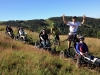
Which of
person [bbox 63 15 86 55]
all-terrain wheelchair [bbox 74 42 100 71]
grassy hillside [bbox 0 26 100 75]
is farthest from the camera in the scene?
person [bbox 63 15 86 55]

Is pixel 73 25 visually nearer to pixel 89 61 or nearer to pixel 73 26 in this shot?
pixel 73 26

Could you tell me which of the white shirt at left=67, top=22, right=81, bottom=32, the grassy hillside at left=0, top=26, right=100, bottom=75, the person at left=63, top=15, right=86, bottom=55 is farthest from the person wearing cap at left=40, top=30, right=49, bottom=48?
the grassy hillside at left=0, top=26, right=100, bottom=75

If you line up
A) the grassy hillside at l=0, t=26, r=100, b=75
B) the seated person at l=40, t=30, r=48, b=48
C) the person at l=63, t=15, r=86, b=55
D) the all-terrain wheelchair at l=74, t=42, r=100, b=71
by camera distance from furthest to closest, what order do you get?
the seated person at l=40, t=30, r=48, b=48 → the person at l=63, t=15, r=86, b=55 → the all-terrain wheelchair at l=74, t=42, r=100, b=71 → the grassy hillside at l=0, t=26, r=100, b=75

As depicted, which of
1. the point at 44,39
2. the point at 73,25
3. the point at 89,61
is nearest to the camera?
the point at 89,61

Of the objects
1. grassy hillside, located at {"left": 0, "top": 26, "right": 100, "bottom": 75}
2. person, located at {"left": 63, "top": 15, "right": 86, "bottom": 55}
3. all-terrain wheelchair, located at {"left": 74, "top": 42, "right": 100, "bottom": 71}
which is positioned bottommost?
all-terrain wheelchair, located at {"left": 74, "top": 42, "right": 100, "bottom": 71}

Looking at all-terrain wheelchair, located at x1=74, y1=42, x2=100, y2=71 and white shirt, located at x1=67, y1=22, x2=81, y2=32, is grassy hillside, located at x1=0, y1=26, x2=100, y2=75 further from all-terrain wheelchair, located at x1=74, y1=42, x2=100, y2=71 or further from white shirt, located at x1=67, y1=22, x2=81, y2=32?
white shirt, located at x1=67, y1=22, x2=81, y2=32

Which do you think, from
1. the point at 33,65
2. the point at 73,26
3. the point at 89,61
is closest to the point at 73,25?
the point at 73,26

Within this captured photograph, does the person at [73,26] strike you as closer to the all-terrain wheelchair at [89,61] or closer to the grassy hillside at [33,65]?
the all-terrain wheelchair at [89,61]

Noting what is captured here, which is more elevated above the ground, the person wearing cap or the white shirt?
the white shirt

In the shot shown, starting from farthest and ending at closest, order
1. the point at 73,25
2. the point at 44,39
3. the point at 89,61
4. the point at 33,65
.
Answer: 1. the point at 44,39
2. the point at 73,25
3. the point at 89,61
4. the point at 33,65

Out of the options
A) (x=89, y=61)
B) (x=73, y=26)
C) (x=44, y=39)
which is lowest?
(x=89, y=61)

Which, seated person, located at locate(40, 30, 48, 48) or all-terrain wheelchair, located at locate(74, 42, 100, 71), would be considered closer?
all-terrain wheelchair, located at locate(74, 42, 100, 71)

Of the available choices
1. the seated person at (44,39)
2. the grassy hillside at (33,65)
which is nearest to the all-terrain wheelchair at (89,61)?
the grassy hillside at (33,65)

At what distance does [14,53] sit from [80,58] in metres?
3.14
